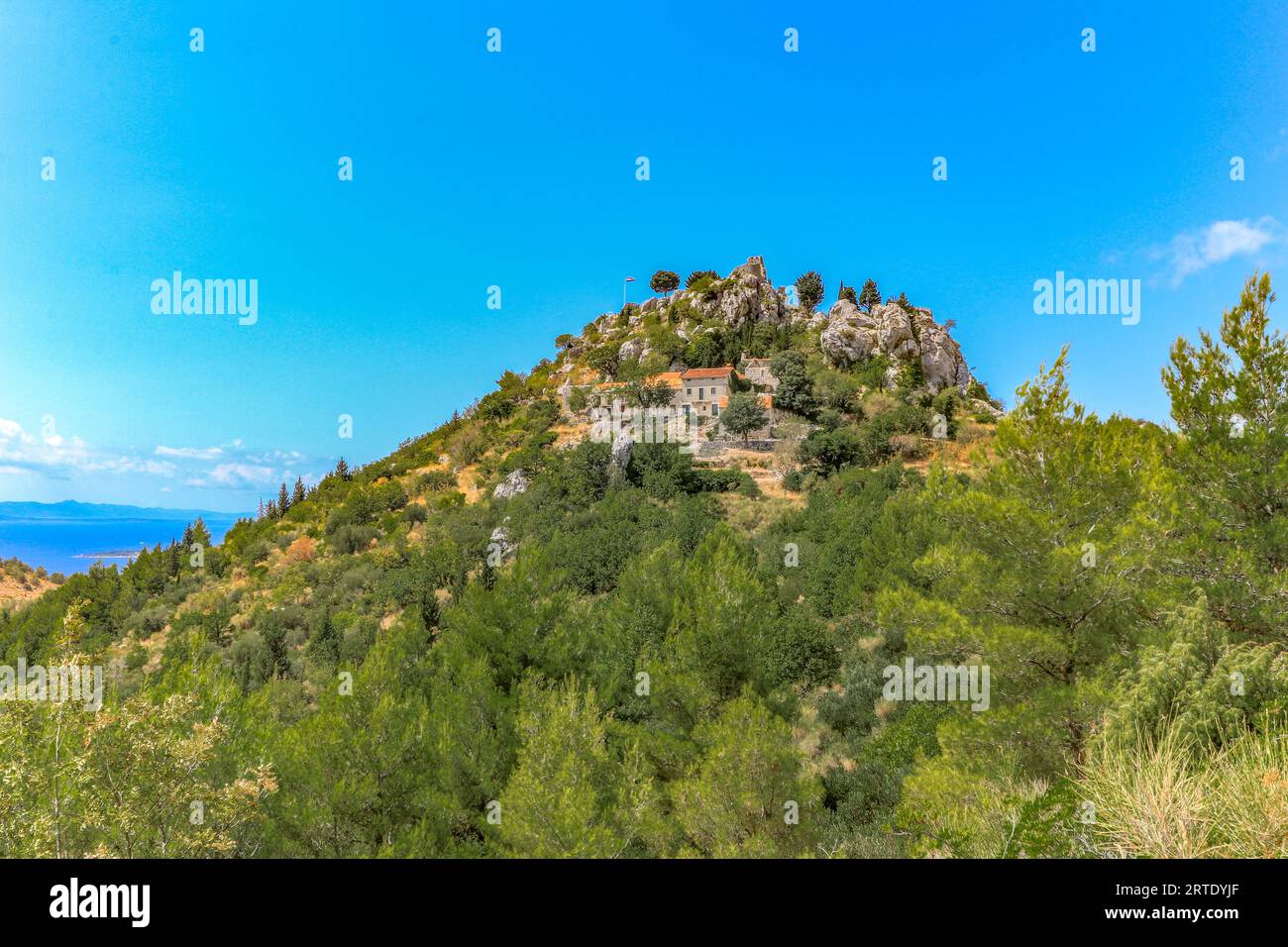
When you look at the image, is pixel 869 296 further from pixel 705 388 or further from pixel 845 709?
pixel 845 709

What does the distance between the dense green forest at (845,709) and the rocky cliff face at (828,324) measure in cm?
4259

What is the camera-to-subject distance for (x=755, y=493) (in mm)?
49312

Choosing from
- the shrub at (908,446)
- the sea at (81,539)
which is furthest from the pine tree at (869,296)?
the sea at (81,539)

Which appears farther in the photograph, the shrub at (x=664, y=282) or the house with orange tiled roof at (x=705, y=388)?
the shrub at (x=664, y=282)

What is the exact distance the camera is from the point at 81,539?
11219cm

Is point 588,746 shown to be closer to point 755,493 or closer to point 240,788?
point 240,788

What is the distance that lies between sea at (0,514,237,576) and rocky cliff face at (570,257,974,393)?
57006 millimetres

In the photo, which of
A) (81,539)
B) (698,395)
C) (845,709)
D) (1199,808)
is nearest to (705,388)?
(698,395)

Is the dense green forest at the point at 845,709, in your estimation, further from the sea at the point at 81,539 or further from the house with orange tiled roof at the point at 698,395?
the sea at the point at 81,539

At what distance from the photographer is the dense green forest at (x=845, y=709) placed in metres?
5.97

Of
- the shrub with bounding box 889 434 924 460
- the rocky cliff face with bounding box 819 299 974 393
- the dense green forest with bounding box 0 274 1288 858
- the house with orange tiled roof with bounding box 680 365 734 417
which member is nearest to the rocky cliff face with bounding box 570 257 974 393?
the rocky cliff face with bounding box 819 299 974 393

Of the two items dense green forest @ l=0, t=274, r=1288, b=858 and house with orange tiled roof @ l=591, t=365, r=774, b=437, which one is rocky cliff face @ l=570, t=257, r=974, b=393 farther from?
dense green forest @ l=0, t=274, r=1288, b=858
